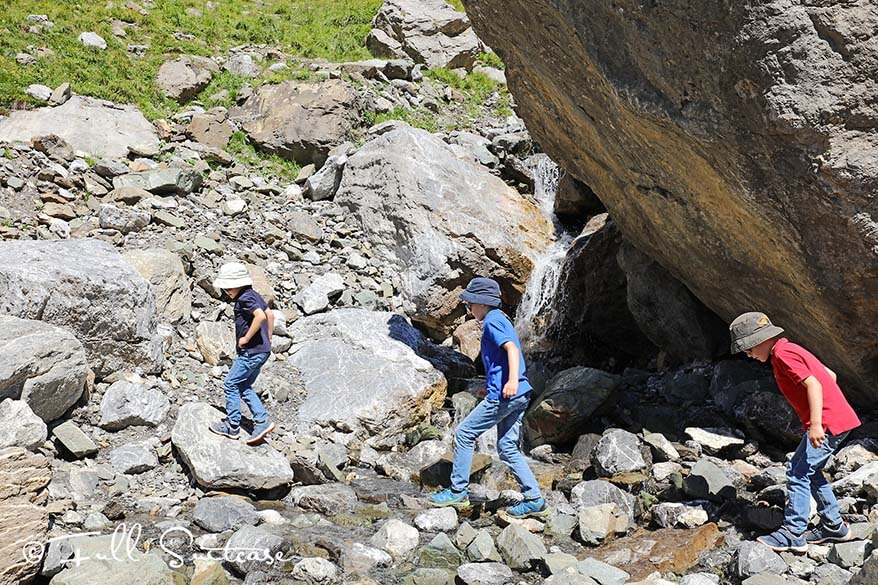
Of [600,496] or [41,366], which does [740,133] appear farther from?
[41,366]

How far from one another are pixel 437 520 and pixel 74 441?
3.54 meters

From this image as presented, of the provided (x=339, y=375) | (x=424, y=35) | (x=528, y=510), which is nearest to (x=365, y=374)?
(x=339, y=375)

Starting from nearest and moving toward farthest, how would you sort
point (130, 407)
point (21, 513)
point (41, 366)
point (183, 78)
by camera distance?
point (21, 513) < point (41, 366) < point (130, 407) < point (183, 78)

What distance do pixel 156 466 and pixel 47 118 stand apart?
9.15 m

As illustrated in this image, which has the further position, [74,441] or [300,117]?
[300,117]

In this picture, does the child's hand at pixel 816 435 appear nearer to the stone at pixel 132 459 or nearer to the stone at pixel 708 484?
the stone at pixel 708 484

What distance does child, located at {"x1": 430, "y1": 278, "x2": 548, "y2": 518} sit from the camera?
6.82m

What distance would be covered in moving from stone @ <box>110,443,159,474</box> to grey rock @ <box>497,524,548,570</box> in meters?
3.50

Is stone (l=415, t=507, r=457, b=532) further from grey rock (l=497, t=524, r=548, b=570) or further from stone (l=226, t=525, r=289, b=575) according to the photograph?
stone (l=226, t=525, r=289, b=575)

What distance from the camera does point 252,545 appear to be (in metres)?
5.68

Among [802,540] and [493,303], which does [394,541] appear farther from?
[802,540]

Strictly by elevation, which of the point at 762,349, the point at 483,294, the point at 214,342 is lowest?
the point at 214,342

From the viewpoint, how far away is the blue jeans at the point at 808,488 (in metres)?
5.81

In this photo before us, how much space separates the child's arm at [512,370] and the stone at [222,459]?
2.37 meters
